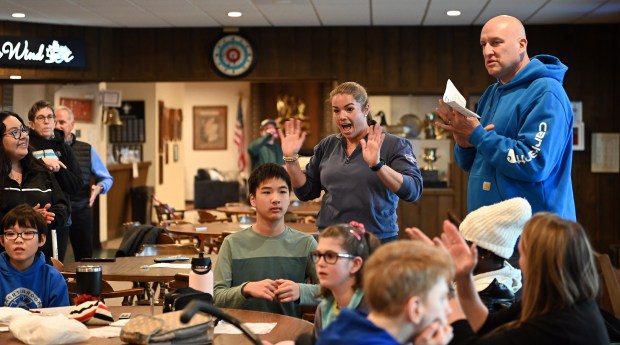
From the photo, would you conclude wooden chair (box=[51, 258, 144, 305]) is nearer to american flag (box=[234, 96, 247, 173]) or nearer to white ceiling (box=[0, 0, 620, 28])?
white ceiling (box=[0, 0, 620, 28])

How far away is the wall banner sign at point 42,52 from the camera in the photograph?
10.7 metres

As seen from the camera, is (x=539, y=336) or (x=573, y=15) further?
(x=573, y=15)

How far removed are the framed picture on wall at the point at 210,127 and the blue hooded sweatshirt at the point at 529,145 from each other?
18158mm

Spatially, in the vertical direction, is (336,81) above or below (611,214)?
above

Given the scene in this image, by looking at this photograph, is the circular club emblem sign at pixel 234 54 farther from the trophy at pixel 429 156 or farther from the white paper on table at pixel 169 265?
the white paper on table at pixel 169 265

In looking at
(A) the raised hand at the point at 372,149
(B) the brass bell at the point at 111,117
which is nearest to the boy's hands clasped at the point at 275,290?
(A) the raised hand at the point at 372,149

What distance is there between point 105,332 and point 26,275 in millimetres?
927

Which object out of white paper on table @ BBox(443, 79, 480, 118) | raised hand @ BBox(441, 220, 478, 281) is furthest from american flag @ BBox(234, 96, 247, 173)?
raised hand @ BBox(441, 220, 478, 281)

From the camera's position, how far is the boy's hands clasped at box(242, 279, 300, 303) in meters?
3.64

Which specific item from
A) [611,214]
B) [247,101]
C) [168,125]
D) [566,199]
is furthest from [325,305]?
[247,101]

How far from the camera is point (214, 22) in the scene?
1093cm

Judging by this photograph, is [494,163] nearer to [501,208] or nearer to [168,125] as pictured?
[501,208]

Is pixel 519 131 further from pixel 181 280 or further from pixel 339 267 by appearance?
pixel 181 280

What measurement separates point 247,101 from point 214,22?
10.9 meters
